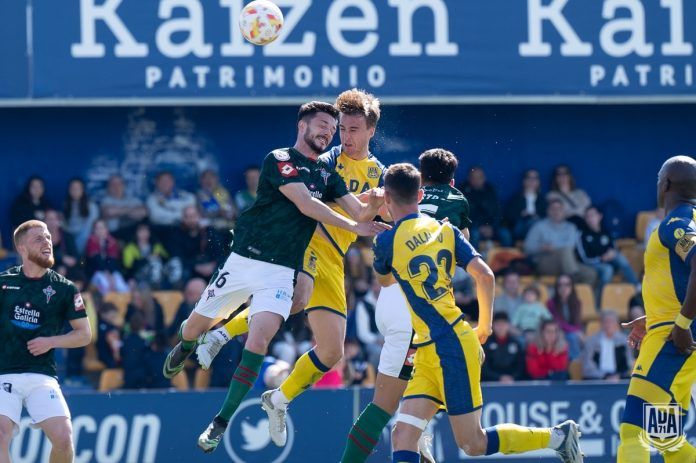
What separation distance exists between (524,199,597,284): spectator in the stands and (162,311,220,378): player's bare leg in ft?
24.6

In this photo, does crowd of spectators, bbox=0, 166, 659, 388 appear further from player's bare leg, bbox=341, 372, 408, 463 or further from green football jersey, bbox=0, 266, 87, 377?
player's bare leg, bbox=341, 372, 408, 463

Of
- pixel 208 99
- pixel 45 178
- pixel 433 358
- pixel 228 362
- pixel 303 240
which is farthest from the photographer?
pixel 45 178

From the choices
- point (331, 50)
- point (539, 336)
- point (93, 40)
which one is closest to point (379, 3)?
point (331, 50)

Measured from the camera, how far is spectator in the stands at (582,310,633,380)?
47.2 ft

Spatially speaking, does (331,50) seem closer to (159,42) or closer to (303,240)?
(159,42)

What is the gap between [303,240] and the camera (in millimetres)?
8805

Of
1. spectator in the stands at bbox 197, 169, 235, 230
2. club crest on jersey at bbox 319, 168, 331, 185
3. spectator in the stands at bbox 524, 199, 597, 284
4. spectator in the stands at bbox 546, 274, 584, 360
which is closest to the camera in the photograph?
club crest on jersey at bbox 319, 168, 331, 185

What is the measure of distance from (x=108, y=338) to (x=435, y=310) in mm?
7495

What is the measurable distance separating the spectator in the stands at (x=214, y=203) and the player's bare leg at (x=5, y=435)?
6550 millimetres

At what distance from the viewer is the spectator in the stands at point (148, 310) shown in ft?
47.0

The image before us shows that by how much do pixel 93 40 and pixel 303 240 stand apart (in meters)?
6.47

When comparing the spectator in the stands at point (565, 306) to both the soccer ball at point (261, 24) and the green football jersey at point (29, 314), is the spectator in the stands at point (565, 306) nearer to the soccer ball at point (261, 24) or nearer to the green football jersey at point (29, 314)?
the soccer ball at point (261, 24)

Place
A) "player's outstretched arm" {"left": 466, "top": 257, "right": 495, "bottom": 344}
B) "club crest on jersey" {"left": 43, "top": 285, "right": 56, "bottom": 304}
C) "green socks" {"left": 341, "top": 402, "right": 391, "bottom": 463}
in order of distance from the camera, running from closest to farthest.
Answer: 1. "player's outstretched arm" {"left": 466, "top": 257, "right": 495, "bottom": 344}
2. "green socks" {"left": 341, "top": 402, "right": 391, "bottom": 463}
3. "club crest on jersey" {"left": 43, "top": 285, "right": 56, "bottom": 304}

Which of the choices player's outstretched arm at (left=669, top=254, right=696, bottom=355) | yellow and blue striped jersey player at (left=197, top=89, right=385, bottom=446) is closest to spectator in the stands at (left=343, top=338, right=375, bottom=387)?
yellow and blue striped jersey player at (left=197, top=89, right=385, bottom=446)
